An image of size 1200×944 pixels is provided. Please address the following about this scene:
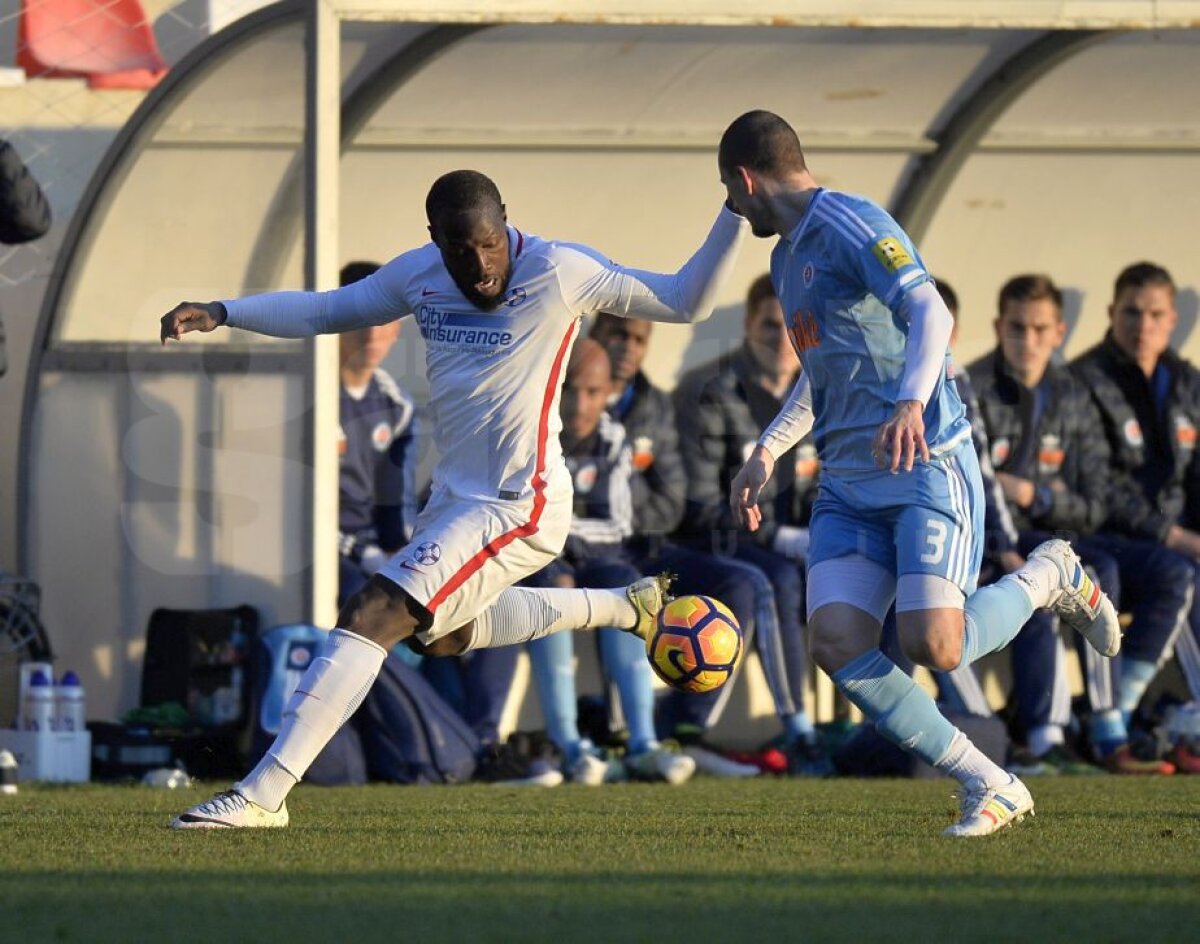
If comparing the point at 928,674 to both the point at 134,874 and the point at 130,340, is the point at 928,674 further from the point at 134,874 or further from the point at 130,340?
the point at 134,874

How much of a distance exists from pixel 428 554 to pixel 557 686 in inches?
129

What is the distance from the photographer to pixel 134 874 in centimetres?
538

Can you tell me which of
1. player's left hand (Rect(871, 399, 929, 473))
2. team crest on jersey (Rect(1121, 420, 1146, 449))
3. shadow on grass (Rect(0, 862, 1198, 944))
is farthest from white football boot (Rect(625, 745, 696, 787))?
shadow on grass (Rect(0, 862, 1198, 944))

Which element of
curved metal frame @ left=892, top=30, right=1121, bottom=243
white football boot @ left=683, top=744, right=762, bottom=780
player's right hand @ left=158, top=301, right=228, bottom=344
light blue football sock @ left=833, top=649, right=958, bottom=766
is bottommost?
white football boot @ left=683, top=744, right=762, bottom=780

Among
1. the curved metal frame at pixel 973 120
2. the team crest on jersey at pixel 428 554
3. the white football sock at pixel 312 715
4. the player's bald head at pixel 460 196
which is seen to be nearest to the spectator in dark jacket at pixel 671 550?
the curved metal frame at pixel 973 120

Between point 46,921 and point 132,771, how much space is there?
15.9 ft

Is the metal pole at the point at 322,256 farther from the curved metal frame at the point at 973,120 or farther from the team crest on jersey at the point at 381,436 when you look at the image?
the curved metal frame at the point at 973,120

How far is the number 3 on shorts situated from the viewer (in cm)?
635

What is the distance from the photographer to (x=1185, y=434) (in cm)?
1138

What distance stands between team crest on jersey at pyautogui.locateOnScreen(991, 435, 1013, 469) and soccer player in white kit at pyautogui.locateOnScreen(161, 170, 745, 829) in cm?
445

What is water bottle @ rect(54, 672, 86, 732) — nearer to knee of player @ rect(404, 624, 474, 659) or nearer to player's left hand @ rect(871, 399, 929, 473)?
knee of player @ rect(404, 624, 474, 659)

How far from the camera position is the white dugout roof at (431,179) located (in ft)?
32.1

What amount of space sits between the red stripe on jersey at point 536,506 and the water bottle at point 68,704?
3076mm

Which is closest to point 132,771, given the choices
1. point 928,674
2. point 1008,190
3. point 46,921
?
point 928,674
